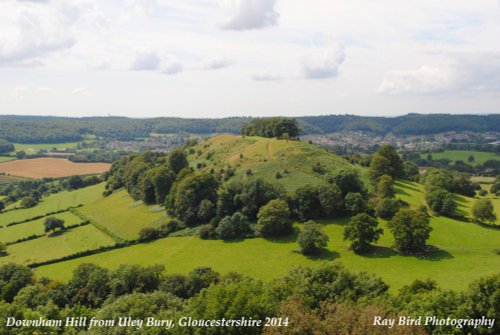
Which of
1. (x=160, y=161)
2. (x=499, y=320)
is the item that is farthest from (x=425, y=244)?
(x=160, y=161)

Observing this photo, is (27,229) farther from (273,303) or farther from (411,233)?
(411,233)

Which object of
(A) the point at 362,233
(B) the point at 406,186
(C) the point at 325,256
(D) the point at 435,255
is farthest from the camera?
(B) the point at 406,186

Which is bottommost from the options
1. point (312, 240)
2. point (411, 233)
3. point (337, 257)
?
point (337, 257)

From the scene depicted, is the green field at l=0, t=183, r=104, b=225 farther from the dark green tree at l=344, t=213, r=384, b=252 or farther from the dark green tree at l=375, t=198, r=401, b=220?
the dark green tree at l=375, t=198, r=401, b=220

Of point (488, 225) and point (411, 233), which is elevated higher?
point (411, 233)

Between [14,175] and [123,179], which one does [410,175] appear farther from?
[14,175]

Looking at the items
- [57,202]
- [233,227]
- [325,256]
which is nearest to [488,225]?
[325,256]

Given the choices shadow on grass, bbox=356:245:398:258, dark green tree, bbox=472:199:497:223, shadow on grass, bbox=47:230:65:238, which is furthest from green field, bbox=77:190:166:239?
dark green tree, bbox=472:199:497:223
